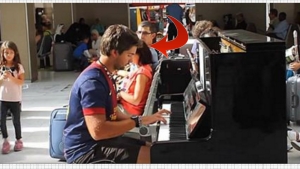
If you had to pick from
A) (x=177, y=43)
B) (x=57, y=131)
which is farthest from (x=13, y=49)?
(x=177, y=43)

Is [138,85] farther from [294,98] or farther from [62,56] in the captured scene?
[62,56]

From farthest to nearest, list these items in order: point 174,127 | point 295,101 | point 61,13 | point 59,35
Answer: point 61,13 < point 59,35 < point 295,101 < point 174,127

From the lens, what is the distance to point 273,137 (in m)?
2.25

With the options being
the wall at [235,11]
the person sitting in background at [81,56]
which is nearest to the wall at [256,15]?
the wall at [235,11]

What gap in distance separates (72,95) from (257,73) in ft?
2.81

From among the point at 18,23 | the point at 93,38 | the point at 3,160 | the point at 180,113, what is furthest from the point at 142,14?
the point at 180,113

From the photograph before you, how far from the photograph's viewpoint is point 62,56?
12406 millimetres

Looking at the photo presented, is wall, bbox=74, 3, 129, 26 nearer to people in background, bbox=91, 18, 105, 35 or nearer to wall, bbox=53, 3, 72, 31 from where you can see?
wall, bbox=53, 3, 72, 31

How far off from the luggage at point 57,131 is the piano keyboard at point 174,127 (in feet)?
4.07

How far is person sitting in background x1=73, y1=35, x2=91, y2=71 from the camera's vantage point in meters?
12.0

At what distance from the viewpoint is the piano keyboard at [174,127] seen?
8.12 feet

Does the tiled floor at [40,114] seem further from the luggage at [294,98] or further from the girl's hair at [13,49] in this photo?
the girl's hair at [13,49]

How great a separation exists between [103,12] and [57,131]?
11565mm

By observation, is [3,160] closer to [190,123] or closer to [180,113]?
[180,113]
